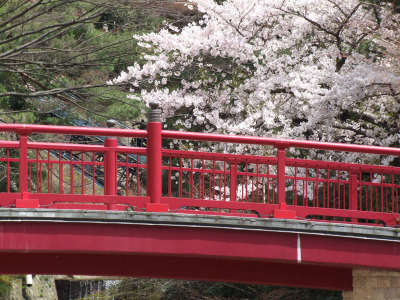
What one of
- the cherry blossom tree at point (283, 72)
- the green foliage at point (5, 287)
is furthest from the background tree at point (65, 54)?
the green foliage at point (5, 287)

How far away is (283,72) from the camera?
A: 17484 millimetres

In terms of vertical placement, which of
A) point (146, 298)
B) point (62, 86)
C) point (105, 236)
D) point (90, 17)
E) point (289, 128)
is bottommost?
point (146, 298)

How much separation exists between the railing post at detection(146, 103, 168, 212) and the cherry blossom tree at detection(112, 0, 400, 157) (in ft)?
21.1

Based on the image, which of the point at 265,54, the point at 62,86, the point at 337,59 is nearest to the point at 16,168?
the point at 62,86

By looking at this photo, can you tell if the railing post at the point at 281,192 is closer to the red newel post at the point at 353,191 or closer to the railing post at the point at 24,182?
the red newel post at the point at 353,191

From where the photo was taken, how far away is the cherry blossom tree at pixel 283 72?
53.2 feet

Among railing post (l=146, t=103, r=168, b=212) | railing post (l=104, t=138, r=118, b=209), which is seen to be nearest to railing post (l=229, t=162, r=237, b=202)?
railing post (l=146, t=103, r=168, b=212)

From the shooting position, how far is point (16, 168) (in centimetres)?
1939

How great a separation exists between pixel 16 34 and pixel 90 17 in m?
1.78

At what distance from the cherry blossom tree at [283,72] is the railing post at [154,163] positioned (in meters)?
6.42

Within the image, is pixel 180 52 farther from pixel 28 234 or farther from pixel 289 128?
pixel 28 234

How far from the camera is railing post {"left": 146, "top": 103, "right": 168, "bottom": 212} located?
1003 centimetres

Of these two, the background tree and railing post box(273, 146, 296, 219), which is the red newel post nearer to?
railing post box(273, 146, 296, 219)

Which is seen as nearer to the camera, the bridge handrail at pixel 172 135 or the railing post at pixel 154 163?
the bridge handrail at pixel 172 135
